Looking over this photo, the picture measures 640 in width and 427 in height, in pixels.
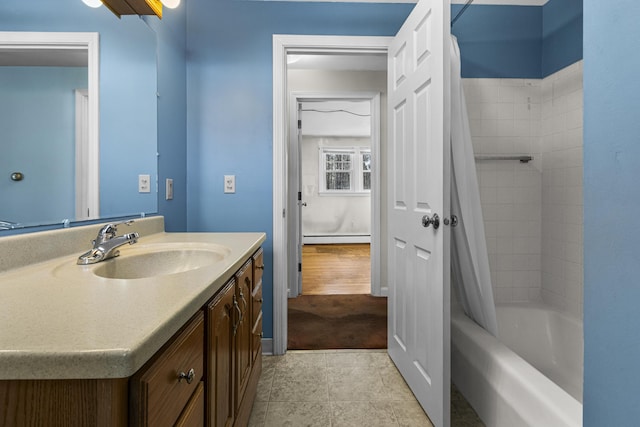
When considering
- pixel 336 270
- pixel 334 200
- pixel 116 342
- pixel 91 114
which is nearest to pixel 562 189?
pixel 116 342

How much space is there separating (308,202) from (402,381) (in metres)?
5.37

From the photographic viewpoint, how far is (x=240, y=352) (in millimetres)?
1251

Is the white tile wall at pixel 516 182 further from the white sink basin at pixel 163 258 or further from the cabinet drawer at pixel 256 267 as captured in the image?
the white sink basin at pixel 163 258

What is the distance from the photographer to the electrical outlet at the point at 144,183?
163 cm

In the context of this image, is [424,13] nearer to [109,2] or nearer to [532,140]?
[532,140]

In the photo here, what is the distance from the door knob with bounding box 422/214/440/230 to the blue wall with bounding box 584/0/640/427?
677 mm

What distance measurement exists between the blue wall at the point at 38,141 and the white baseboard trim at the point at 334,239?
588 centimetres

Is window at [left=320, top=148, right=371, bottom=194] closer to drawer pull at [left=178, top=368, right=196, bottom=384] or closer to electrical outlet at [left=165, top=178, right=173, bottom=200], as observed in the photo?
electrical outlet at [left=165, top=178, right=173, bottom=200]

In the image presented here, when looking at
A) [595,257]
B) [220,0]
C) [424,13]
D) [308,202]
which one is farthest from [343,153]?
[595,257]

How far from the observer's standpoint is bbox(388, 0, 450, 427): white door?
4.55 ft

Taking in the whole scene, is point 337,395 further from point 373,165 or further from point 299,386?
point 373,165

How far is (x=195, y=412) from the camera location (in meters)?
0.77

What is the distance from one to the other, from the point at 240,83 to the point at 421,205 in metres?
1.41

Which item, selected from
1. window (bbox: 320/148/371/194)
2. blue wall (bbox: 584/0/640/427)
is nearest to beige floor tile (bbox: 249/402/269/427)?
blue wall (bbox: 584/0/640/427)
